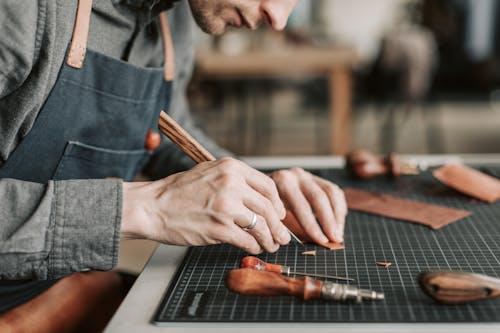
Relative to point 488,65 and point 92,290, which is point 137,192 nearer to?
point 92,290

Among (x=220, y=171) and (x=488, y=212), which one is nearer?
(x=220, y=171)

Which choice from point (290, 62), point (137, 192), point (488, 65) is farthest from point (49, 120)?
point (488, 65)

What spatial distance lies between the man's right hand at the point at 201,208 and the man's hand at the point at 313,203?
0.11 meters

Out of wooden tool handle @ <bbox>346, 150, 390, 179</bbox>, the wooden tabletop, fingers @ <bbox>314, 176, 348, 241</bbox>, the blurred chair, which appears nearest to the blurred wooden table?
the wooden tabletop

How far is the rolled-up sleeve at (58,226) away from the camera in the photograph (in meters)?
0.70

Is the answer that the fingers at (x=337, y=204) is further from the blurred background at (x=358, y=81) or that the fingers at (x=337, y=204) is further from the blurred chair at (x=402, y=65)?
the blurred chair at (x=402, y=65)

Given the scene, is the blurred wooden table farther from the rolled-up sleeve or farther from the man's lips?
the rolled-up sleeve

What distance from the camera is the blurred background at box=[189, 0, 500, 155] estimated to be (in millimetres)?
4137

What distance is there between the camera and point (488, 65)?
800 centimetres

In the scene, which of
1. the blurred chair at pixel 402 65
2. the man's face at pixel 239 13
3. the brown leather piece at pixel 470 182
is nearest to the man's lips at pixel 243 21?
the man's face at pixel 239 13

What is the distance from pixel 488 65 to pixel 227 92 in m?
4.05

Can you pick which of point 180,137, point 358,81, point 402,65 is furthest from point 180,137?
point 358,81

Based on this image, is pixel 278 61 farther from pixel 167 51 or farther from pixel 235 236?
pixel 235 236

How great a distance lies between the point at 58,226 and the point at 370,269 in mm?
429
